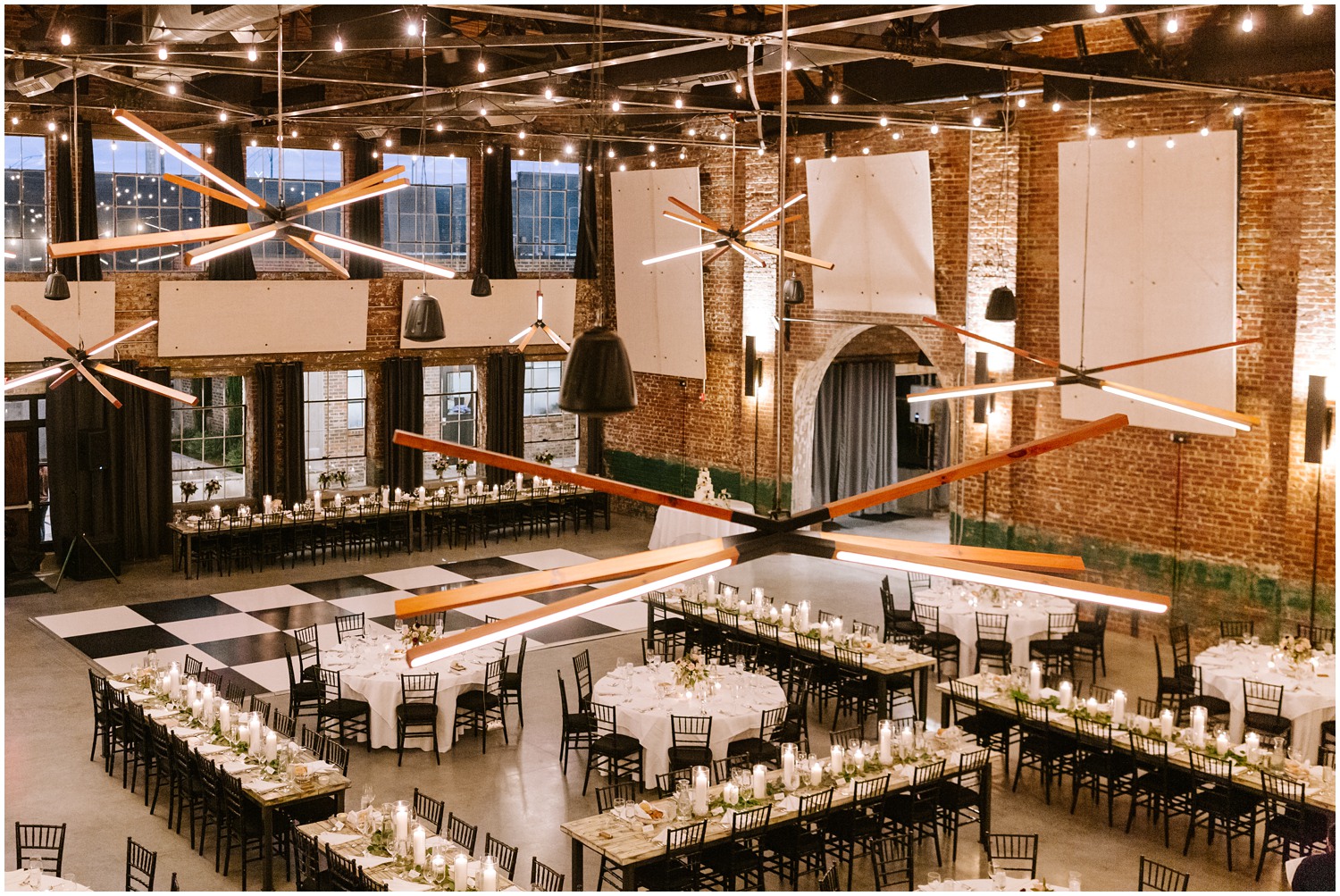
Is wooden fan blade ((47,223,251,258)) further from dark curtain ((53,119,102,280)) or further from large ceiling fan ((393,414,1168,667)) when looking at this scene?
dark curtain ((53,119,102,280))

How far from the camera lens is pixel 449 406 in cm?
1966

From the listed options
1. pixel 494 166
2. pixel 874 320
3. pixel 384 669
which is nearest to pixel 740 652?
pixel 384 669

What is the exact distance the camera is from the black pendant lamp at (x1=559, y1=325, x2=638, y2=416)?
3668mm

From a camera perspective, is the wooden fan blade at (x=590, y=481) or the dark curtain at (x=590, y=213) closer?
the dark curtain at (x=590, y=213)

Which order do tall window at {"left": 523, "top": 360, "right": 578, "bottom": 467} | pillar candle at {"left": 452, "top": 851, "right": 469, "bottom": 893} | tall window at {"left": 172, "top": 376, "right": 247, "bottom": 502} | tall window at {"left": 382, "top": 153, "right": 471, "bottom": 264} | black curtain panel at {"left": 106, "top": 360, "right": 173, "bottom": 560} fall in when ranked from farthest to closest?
tall window at {"left": 523, "top": 360, "right": 578, "bottom": 467}, tall window at {"left": 382, "top": 153, "right": 471, "bottom": 264}, tall window at {"left": 172, "top": 376, "right": 247, "bottom": 502}, black curtain panel at {"left": 106, "top": 360, "right": 173, "bottom": 560}, pillar candle at {"left": 452, "top": 851, "right": 469, "bottom": 893}

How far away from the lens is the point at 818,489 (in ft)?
65.7

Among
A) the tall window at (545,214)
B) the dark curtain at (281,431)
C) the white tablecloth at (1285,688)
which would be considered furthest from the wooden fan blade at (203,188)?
the tall window at (545,214)

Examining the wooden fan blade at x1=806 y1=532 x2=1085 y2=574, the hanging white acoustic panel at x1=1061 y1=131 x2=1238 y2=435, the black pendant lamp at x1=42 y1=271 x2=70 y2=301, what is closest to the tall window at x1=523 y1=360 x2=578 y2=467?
the black pendant lamp at x1=42 y1=271 x2=70 y2=301

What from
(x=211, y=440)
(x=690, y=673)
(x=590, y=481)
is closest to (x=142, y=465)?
(x=211, y=440)

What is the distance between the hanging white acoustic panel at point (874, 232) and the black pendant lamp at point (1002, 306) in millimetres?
3307

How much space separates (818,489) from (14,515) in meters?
11.1

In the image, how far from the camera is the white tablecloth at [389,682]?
34.3ft

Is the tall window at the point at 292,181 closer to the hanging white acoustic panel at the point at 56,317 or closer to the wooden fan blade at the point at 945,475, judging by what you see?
the hanging white acoustic panel at the point at 56,317

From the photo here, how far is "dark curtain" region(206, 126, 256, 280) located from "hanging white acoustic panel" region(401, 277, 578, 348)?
2484 millimetres
